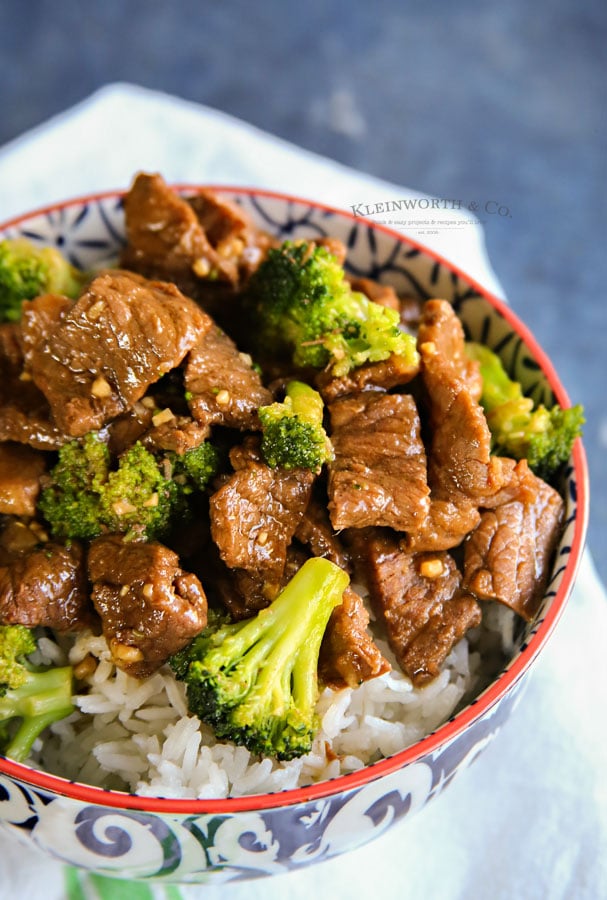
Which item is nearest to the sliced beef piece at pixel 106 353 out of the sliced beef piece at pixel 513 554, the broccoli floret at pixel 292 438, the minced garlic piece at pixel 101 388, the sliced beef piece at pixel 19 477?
the minced garlic piece at pixel 101 388

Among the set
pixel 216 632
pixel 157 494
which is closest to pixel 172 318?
pixel 157 494

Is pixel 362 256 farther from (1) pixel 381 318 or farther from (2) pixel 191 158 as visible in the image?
(2) pixel 191 158

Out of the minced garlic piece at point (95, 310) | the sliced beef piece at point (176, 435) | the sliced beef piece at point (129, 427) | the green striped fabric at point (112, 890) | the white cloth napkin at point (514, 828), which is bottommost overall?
the green striped fabric at point (112, 890)

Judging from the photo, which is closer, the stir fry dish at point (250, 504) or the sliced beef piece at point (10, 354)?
the stir fry dish at point (250, 504)

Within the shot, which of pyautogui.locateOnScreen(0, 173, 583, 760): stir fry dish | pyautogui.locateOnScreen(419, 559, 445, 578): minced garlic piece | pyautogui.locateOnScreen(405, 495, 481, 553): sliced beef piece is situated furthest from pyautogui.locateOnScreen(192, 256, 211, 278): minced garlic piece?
pyautogui.locateOnScreen(419, 559, 445, 578): minced garlic piece

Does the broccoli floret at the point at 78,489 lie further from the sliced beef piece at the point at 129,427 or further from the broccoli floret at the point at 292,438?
the broccoli floret at the point at 292,438

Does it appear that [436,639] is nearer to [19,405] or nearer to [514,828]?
[514,828]
